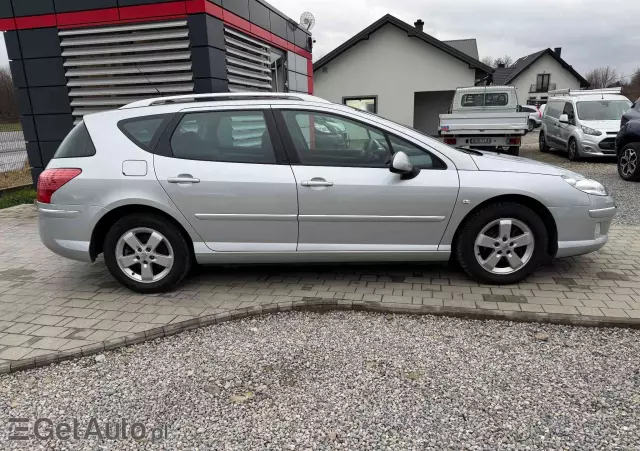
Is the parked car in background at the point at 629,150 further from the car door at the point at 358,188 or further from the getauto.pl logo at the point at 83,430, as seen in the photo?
the getauto.pl logo at the point at 83,430

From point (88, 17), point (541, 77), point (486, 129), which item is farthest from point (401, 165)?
point (541, 77)

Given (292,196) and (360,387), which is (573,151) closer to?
(292,196)

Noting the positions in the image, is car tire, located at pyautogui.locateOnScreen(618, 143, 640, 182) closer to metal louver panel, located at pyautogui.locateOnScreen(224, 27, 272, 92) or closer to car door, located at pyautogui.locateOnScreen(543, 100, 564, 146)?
car door, located at pyautogui.locateOnScreen(543, 100, 564, 146)

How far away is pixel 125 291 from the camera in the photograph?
162 inches

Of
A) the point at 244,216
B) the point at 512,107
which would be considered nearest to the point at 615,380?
the point at 244,216

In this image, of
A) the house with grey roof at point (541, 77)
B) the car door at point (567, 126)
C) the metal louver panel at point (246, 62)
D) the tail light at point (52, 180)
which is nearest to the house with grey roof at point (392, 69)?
the car door at point (567, 126)

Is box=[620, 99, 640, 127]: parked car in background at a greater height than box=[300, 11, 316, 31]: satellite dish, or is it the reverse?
box=[300, 11, 316, 31]: satellite dish

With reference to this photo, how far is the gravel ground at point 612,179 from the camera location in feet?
21.5

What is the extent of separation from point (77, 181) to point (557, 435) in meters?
3.76

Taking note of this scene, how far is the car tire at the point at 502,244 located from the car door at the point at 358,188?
0.25m

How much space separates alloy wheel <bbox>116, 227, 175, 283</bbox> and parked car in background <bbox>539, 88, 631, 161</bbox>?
11.9m

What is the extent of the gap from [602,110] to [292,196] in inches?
495

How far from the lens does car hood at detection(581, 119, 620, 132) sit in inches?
468

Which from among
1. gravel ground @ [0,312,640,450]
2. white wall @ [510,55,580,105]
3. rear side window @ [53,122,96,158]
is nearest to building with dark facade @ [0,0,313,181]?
rear side window @ [53,122,96,158]
